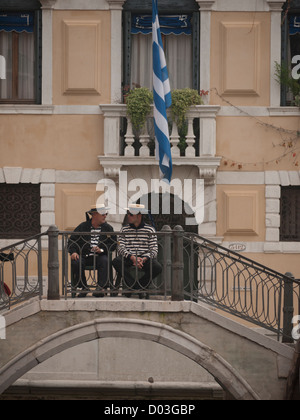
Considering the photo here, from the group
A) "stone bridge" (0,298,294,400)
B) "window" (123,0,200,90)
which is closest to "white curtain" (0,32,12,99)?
"window" (123,0,200,90)

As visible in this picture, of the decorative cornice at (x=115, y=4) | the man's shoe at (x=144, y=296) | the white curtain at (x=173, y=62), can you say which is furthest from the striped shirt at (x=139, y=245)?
the decorative cornice at (x=115, y=4)

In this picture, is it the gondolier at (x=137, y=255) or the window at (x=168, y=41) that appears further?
the window at (x=168, y=41)

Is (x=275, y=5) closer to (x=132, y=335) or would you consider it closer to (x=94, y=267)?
(x=94, y=267)

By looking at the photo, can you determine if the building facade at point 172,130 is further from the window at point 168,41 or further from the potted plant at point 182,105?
the potted plant at point 182,105

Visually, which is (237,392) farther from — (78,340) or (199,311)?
(78,340)

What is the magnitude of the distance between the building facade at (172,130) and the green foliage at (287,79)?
0.13 m

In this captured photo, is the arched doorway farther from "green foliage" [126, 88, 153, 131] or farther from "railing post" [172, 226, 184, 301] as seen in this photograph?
"railing post" [172, 226, 184, 301]

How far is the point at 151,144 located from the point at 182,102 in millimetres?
897

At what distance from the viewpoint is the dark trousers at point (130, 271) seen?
494 inches

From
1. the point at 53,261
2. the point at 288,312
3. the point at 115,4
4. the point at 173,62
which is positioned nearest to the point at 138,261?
the point at 53,261

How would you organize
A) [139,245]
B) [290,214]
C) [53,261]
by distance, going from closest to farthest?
[53,261] → [139,245] → [290,214]

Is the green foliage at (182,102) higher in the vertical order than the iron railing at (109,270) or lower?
higher

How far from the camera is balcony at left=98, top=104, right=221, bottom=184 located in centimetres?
1641

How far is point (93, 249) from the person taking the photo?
41.1 ft
